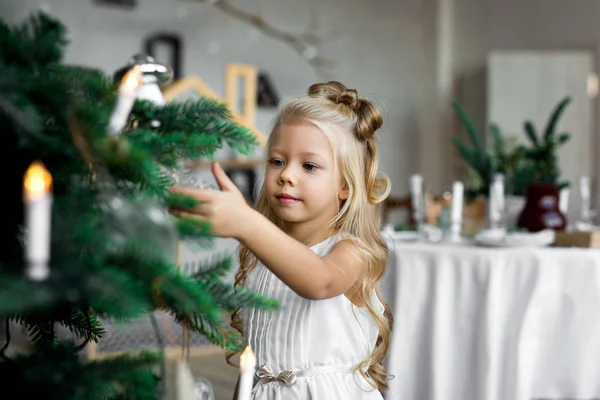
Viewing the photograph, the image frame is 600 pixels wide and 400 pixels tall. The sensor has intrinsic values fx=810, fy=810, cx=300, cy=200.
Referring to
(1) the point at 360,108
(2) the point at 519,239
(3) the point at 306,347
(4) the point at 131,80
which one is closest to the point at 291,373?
(3) the point at 306,347

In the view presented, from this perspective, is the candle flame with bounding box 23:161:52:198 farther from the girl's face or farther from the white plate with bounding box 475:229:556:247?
the white plate with bounding box 475:229:556:247

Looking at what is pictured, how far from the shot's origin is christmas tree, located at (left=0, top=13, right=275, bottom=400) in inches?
20.4

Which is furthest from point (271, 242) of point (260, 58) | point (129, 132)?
point (260, 58)

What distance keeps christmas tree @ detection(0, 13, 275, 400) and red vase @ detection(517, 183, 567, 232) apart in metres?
2.20

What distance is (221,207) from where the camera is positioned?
0.68m

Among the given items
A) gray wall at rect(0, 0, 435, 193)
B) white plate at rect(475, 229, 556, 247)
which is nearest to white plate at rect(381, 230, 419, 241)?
white plate at rect(475, 229, 556, 247)

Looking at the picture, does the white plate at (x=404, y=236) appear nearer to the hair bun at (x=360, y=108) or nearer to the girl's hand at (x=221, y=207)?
the hair bun at (x=360, y=108)

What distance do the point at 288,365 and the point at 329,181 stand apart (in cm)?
28

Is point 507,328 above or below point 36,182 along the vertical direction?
below

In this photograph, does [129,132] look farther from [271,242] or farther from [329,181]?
[329,181]

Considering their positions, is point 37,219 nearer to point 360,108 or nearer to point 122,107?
point 122,107

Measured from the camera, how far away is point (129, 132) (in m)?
0.69

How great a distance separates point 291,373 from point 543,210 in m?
1.77

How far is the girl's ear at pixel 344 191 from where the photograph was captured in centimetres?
123
